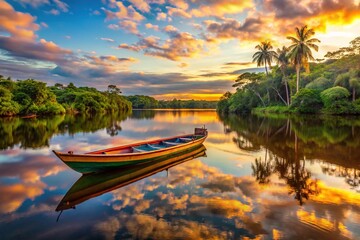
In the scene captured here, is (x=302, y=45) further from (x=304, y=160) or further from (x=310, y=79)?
(x=304, y=160)

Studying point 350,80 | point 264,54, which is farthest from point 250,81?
point 350,80

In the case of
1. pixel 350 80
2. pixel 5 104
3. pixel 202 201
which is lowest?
pixel 202 201

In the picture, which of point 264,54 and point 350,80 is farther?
point 264,54

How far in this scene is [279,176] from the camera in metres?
9.23

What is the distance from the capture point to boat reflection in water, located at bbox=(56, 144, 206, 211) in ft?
23.8

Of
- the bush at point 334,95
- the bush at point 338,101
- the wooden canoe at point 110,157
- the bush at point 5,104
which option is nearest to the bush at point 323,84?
the bush at point 334,95

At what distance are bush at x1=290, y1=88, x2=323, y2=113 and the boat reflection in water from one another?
121 feet

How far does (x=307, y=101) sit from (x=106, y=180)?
136ft

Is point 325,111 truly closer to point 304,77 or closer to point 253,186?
point 304,77

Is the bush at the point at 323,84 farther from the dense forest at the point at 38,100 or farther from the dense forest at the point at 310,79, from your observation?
the dense forest at the point at 38,100

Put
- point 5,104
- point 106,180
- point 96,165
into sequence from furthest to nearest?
point 5,104, point 96,165, point 106,180

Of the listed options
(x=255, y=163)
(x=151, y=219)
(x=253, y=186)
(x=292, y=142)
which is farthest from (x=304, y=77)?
(x=151, y=219)

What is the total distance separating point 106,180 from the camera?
8633 millimetres

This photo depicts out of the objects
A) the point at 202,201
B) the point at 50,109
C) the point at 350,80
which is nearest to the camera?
the point at 202,201
